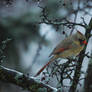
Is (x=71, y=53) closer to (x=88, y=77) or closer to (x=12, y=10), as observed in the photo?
(x=88, y=77)

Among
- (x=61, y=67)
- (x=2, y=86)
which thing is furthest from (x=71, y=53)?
(x=2, y=86)

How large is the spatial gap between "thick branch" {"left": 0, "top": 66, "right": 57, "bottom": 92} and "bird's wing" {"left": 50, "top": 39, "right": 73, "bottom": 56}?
502 millimetres

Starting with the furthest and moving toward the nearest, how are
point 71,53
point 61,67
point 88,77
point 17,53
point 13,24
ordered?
point 17,53, point 13,24, point 71,53, point 88,77, point 61,67

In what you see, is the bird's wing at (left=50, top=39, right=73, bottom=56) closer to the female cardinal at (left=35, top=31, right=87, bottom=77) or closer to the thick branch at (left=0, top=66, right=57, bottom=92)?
the female cardinal at (left=35, top=31, right=87, bottom=77)

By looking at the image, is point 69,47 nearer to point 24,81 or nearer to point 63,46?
point 63,46

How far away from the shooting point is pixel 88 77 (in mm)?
2258

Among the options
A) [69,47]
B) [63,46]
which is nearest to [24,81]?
[63,46]

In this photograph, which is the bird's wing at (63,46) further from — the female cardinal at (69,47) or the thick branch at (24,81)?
the thick branch at (24,81)

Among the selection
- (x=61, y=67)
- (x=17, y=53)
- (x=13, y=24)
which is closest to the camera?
(x=61, y=67)

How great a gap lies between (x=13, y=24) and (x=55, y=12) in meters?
1.13

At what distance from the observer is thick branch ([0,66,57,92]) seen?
6.23 ft

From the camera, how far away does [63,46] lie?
2465 mm

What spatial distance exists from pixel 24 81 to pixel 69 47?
774 millimetres

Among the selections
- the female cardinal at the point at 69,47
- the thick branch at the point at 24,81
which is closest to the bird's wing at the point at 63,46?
the female cardinal at the point at 69,47
